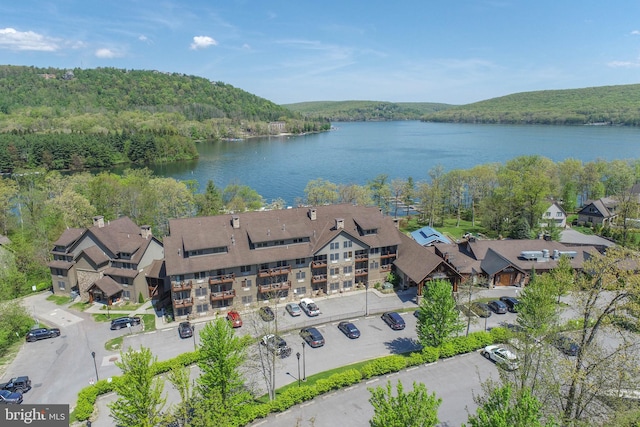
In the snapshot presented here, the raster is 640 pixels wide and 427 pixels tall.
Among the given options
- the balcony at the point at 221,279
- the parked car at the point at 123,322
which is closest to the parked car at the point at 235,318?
the balcony at the point at 221,279

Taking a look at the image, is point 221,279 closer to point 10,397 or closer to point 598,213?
point 10,397

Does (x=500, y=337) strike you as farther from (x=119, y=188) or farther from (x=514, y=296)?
(x=119, y=188)

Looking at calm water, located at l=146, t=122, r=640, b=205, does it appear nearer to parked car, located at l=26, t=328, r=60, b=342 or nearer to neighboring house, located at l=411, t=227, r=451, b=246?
neighboring house, located at l=411, t=227, r=451, b=246

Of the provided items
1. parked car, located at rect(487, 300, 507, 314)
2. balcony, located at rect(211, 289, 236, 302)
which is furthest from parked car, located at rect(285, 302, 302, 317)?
parked car, located at rect(487, 300, 507, 314)

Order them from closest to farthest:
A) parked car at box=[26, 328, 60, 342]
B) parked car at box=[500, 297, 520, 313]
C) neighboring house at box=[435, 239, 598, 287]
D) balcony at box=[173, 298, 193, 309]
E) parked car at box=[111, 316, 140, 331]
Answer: parked car at box=[26, 328, 60, 342]
parked car at box=[111, 316, 140, 331]
balcony at box=[173, 298, 193, 309]
parked car at box=[500, 297, 520, 313]
neighboring house at box=[435, 239, 598, 287]

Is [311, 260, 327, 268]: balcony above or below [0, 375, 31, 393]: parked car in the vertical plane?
above

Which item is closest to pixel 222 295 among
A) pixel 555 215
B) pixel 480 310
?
pixel 480 310

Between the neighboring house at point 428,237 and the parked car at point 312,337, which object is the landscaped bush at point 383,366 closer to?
the parked car at point 312,337
